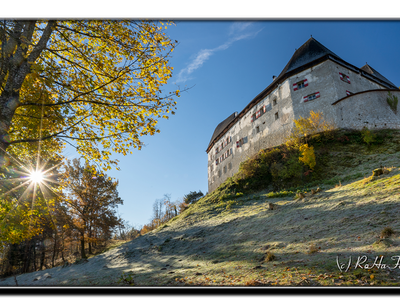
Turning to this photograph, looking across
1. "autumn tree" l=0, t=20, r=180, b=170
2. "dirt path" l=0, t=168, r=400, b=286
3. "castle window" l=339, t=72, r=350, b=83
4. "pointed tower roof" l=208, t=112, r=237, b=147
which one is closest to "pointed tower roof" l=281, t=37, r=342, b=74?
"castle window" l=339, t=72, r=350, b=83

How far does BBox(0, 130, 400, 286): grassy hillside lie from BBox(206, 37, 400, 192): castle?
2.07 m

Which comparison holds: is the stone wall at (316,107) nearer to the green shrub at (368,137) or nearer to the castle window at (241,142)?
the castle window at (241,142)

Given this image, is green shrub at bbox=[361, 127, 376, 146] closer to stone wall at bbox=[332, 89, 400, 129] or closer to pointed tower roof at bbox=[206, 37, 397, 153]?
stone wall at bbox=[332, 89, 400, 129]

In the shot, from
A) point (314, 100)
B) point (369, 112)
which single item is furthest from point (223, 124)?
point (369, 112)

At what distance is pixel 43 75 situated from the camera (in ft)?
17.0

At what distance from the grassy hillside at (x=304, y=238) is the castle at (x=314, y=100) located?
207cm

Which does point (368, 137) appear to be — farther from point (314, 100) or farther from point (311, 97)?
point (311, 97)

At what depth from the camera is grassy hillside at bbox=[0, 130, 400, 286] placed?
4.01m

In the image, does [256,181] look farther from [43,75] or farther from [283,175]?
[43,75]

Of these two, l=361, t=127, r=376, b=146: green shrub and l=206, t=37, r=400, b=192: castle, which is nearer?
l=361, t=127, r=376, b=146: green shrub

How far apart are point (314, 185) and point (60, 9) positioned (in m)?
16.8

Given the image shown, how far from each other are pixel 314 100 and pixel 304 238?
778 inches

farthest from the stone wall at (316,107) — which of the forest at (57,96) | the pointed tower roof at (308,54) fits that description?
the forest at (57,96)

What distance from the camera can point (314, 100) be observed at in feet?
73.4
